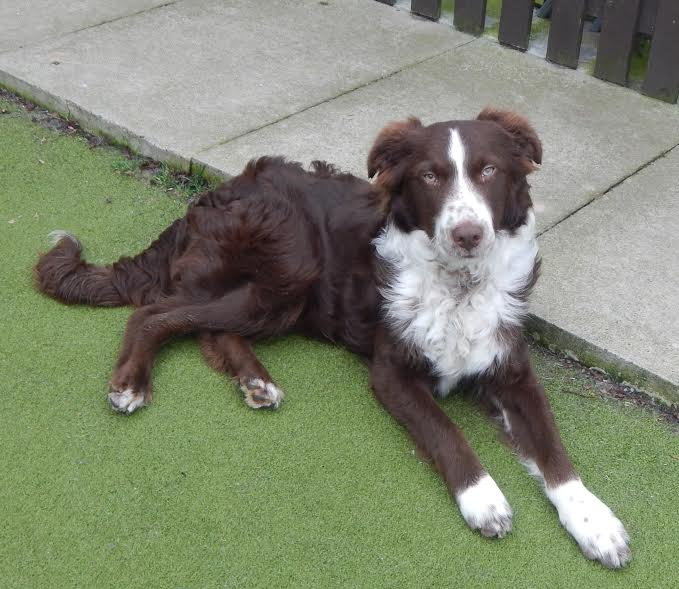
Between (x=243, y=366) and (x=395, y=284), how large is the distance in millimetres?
721

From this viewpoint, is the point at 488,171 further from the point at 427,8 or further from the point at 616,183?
the point at 427,8

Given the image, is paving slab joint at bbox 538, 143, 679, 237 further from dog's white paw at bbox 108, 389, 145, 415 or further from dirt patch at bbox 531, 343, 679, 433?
dog's white paw at bbox 108, 389, 145, 415

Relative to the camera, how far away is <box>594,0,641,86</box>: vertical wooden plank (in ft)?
19.9

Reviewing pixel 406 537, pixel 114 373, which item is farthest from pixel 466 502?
pixel 114 373

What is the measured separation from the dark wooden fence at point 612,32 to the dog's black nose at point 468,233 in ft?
10.7

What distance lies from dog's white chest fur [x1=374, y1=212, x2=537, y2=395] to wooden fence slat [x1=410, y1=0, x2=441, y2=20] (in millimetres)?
3702

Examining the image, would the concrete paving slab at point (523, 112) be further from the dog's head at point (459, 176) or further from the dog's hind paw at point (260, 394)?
the dog's hind paw at point (260, 394)

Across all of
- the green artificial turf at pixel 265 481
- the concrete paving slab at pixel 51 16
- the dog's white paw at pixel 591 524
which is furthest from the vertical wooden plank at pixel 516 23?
the dog's white paw at pixel 591 524

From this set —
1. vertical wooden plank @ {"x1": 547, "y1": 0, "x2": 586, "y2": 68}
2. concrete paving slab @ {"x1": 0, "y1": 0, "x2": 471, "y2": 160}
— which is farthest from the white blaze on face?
vertical wooden plank @ {"x1": 547, "y1": 0, "x2": 586, "y2": 68}

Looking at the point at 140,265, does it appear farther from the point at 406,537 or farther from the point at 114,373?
the point at 406,537

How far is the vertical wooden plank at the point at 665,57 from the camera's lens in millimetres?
5852

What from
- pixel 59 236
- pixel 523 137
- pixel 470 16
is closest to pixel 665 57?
pixel 470 16

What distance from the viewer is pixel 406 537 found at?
3299mm

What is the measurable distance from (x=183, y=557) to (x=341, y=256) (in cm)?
149
